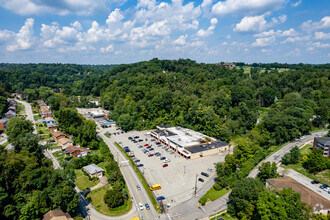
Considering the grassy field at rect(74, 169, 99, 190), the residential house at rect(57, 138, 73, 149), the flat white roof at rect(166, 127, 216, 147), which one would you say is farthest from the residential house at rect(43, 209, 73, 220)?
the flat white roof at rect(166, 127, 216, 147)

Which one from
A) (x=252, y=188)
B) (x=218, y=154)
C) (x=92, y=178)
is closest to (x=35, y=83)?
(x=92, y=178)

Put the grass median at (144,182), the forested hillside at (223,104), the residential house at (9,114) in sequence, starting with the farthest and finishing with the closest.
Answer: the residential house at (9,114) < the forested hillside at (223,104) < the grass median at (144,182)

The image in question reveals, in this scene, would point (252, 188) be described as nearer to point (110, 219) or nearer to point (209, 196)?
point (209, 196)

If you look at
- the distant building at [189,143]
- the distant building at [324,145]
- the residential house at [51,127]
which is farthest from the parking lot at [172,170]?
the residential house at [51,127]

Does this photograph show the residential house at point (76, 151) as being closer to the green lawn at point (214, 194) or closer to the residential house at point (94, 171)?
the residential house at point (94, 171)

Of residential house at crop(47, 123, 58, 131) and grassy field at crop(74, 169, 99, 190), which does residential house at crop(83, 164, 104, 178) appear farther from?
residential house at crop(47, 123, 58, 131)

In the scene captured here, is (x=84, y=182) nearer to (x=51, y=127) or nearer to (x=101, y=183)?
(x=101, y=183)

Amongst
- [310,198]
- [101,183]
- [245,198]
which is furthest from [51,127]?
[310,198]
